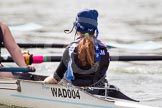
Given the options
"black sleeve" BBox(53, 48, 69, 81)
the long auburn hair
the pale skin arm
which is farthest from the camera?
the pale skin arm

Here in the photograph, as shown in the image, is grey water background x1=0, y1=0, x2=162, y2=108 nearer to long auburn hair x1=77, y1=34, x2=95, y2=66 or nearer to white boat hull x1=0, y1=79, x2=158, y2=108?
white boat hull x1=0, y1=79, x2=158, y2=108

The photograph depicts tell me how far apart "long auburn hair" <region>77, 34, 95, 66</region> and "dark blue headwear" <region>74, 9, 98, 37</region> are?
0.14 metres

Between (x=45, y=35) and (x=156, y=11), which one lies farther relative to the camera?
(x=156, y=11)

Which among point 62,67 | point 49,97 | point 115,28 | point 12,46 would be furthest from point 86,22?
point 115,28

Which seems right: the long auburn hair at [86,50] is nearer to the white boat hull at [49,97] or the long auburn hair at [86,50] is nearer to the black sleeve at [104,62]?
the black sleeve at [104,62]

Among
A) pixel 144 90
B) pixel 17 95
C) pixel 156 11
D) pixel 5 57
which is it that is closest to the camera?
pixel 17 95

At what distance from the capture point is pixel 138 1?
88.2 feet

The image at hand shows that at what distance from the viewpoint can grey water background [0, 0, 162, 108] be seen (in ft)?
36.9

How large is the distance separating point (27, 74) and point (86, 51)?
4.94ft

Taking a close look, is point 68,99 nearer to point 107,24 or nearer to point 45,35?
point 45,35

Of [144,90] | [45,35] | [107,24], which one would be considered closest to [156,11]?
[107,24]

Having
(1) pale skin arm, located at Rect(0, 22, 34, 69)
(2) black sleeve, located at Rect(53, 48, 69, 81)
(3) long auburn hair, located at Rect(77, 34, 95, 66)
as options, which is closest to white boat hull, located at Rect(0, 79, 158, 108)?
(2) black sleeve, located at Rect(53, 48, 69, 81)

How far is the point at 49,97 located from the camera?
25.1 feet

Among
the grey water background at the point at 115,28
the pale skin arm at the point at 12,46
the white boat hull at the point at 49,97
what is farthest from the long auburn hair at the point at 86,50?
the pale skin arm at the point at 12,46
